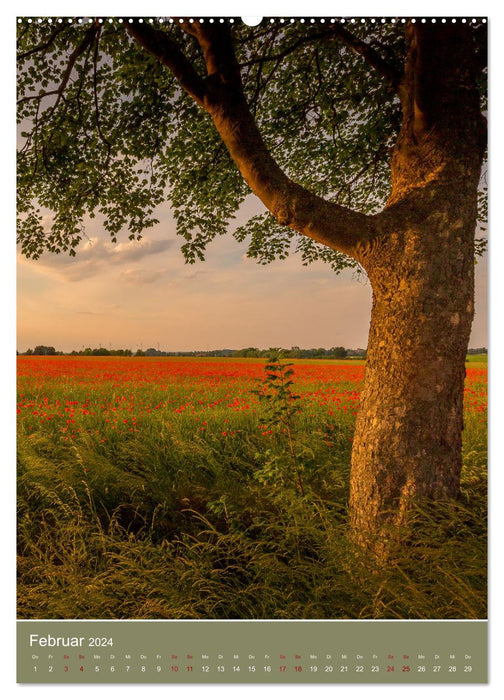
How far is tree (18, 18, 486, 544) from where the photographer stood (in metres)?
1.89

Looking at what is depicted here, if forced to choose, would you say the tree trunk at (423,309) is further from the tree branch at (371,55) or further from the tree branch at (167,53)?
the tree branch at (167,53)

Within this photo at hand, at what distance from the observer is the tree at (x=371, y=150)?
1.89 metres

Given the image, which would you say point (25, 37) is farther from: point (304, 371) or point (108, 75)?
point (304, 371)

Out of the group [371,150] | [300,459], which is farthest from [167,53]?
[300,459]

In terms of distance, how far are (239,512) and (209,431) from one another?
1.66 m

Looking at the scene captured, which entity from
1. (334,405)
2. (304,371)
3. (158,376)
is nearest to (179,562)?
(334,405)

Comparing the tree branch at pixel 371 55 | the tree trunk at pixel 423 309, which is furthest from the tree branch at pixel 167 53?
the tree trunk at pixel 423 309

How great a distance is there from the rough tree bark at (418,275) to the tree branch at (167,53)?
925 millimetres

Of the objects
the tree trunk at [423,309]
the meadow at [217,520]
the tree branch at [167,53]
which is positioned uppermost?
the tree branch at [167,53]

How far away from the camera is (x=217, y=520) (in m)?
2.68

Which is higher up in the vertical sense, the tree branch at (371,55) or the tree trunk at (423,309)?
the tree branch at (371,55)

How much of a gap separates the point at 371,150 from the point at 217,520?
159 inches

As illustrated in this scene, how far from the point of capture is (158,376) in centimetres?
709

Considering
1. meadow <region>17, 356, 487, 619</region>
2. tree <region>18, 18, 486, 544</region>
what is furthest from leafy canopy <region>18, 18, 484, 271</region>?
meadow <region>17, 356, 487, 619</region>
